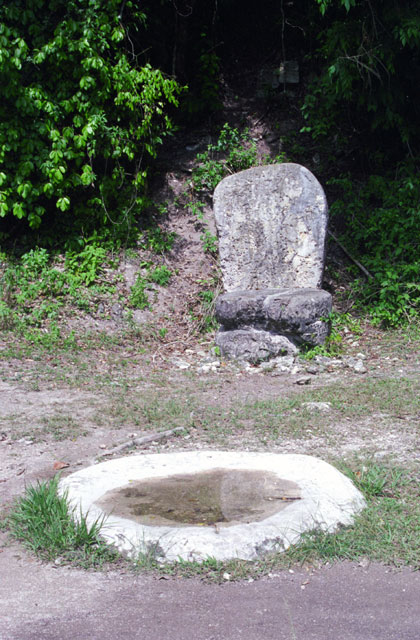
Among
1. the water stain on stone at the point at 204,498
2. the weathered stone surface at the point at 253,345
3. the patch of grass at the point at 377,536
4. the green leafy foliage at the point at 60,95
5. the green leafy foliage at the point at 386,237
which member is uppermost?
the green leafy foliage at the point at 60,95

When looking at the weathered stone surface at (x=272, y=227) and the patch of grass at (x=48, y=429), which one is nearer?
the patch of grass at (x=48, y=429)

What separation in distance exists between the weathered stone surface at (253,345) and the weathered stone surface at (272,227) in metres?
1.07

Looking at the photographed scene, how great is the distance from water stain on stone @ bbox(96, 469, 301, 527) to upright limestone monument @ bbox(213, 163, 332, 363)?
349cm

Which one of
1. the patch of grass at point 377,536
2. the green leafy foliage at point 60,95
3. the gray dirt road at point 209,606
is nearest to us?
the gray dirt road at point 209,606

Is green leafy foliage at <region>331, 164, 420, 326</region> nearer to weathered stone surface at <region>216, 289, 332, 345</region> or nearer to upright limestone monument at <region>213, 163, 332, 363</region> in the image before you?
upright limestone monument at <region>213, 163, 332, 363</region>

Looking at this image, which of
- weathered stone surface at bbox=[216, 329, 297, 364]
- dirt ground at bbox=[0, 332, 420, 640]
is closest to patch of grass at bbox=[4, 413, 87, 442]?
dirt ground at bbox=[0, 332, 420, 640]

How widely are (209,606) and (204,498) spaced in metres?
0.85

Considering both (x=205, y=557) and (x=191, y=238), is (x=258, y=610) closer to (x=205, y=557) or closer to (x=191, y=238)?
(x=205, y=557)

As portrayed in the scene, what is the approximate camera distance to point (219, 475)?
361cm

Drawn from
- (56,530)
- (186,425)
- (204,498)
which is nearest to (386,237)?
(186,425)

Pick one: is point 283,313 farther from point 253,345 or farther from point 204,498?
point 204,498

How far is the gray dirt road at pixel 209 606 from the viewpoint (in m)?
2.30

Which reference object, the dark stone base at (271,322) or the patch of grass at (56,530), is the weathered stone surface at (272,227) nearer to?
the dark stone base at (271,322)

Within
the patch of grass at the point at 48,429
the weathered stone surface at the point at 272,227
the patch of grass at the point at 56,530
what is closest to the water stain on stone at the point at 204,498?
the patch of grass at the point at 56,530
